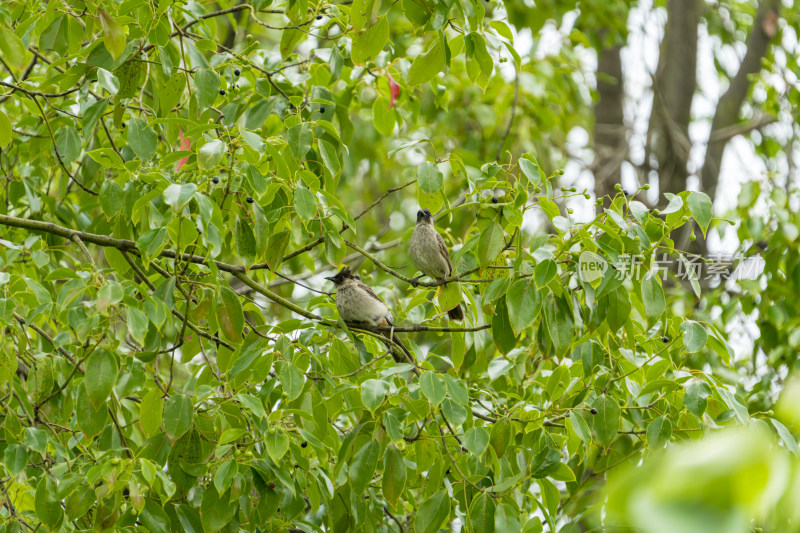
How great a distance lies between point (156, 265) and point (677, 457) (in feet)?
9.01

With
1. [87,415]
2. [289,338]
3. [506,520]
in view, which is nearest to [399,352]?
[289,338]

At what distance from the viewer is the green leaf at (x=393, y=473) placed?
9.31ft

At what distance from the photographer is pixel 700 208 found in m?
2.69

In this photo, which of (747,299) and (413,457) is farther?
(747,299)

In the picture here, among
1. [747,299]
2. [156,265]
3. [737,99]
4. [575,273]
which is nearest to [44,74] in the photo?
[156,265]

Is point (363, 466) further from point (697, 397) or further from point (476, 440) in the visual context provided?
point (697, 397)

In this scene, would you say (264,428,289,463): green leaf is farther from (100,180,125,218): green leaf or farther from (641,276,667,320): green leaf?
(641,276,667,320): green leaf

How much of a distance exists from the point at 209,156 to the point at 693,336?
1746 millimetres

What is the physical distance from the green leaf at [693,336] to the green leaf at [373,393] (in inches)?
42.1

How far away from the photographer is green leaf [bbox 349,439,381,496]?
2816mm

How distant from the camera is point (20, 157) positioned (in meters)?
4.42

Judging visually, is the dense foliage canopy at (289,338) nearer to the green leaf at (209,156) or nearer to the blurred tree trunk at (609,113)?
the green leaf at (209,156)

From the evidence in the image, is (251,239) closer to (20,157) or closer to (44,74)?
(20,157)

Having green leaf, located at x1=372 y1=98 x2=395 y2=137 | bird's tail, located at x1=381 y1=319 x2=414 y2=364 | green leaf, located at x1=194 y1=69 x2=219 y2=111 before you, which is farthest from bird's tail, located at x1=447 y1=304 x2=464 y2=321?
green leaf, located at x1=194 y1=69 x2=219 y2=111
